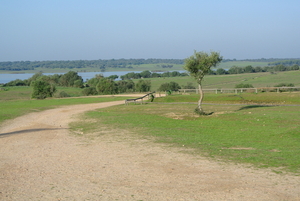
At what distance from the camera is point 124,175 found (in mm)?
9516

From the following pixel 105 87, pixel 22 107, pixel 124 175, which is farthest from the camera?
pixel 105 87

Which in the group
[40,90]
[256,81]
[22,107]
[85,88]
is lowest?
[85,88]

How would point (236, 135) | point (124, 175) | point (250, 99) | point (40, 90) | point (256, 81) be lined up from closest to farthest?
point (124, 175) < point (236, 135) < point (250, 99) < point (40, 90) < point (256, 81)

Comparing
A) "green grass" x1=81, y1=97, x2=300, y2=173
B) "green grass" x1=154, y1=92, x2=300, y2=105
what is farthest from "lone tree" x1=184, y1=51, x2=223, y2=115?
"green grass" x1=154, y1=92, x2=300, y2=105

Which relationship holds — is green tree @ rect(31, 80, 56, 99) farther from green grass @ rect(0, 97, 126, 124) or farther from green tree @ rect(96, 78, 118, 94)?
green grass @ rect(0, 97, 126, 124)

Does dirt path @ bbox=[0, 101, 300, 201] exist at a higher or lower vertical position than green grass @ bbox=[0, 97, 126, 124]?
higher

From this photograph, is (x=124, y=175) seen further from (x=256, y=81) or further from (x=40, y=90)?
(x=256, y=81)

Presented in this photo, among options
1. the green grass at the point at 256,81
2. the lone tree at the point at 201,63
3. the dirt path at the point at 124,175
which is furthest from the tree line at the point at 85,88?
the dirt path at the point at 124,175

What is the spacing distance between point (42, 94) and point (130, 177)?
5296cm

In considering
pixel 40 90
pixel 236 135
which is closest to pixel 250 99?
pixel 236 135

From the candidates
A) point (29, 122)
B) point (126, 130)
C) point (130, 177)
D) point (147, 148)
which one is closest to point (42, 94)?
point (29, 122)

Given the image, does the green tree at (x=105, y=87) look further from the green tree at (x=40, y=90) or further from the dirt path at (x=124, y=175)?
the dirt path at (x=124, y=175)

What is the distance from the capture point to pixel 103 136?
16516 millimetres

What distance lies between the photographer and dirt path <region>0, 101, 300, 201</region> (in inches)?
304
